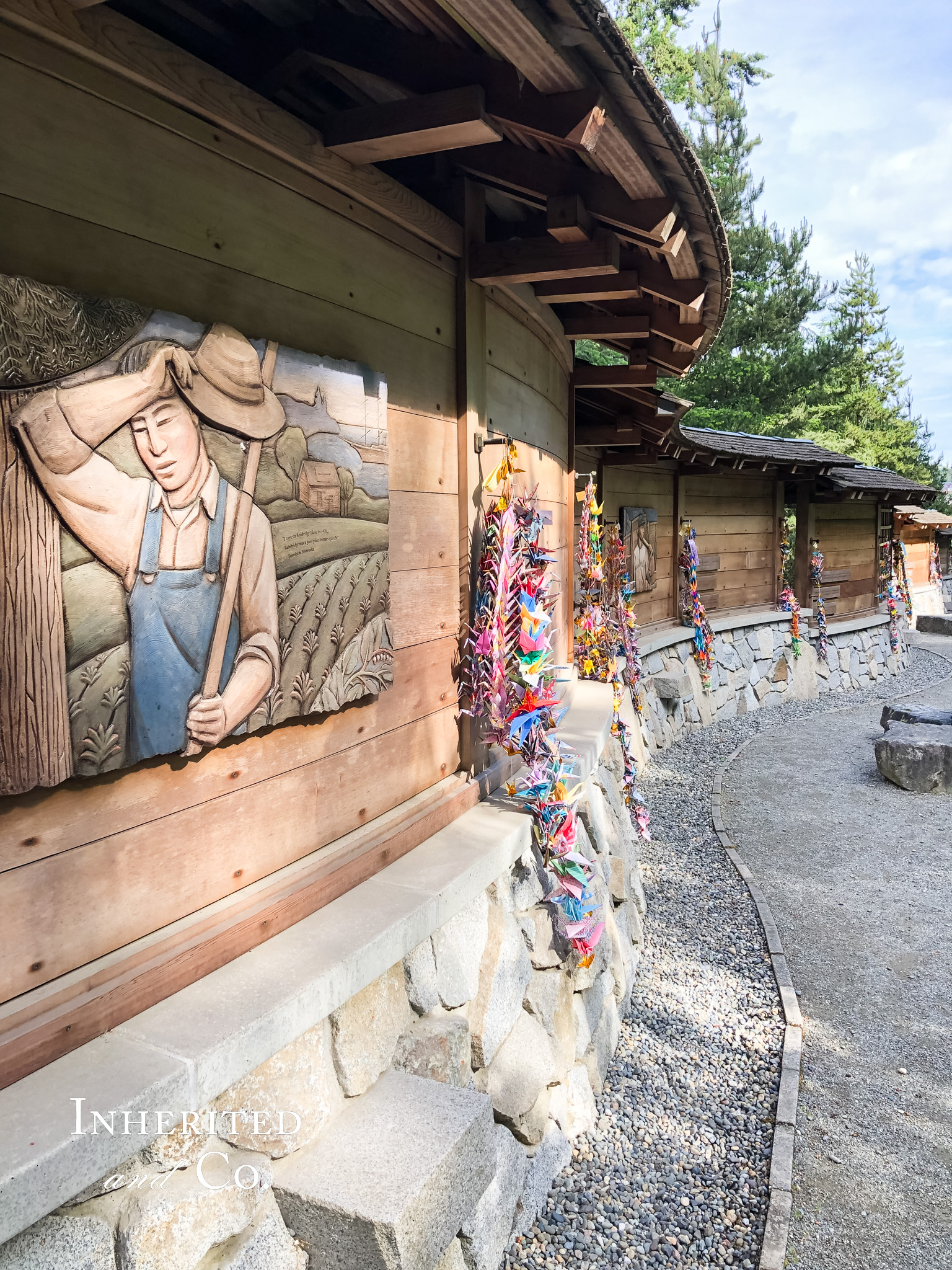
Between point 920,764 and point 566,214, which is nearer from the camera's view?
point 566,214

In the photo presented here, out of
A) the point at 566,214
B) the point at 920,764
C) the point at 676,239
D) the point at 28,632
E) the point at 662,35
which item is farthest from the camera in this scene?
the point at 662,35

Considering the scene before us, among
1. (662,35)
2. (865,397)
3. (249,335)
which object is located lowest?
(249,335)

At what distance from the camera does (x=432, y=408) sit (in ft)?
9.79

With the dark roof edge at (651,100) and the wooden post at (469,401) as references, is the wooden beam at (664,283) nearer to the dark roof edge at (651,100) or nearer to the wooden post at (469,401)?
the dark roof edge at (651,100)

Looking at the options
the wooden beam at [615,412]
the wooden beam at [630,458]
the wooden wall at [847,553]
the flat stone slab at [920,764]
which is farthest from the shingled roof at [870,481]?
the wooden beam at [615,412]

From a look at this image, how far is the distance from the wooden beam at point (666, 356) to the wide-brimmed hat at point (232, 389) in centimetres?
303

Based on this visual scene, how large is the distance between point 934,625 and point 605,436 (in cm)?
1822

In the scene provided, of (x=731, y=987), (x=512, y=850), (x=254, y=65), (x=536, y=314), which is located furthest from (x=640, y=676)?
(x=254, y=65)

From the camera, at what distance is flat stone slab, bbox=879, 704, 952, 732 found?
9359 millimetres

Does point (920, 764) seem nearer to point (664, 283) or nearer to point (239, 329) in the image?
point (664, 283)

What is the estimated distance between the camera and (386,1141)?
1.91 meters

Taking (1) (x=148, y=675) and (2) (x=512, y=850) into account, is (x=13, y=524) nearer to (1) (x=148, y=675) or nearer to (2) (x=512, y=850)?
Result: (1) (x=148, y=675)

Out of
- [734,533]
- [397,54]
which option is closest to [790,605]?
[734,533]

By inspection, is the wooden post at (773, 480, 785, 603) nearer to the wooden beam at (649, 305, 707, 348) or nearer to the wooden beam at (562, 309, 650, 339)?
the wooden beam at (562, 309, 650, 339)
